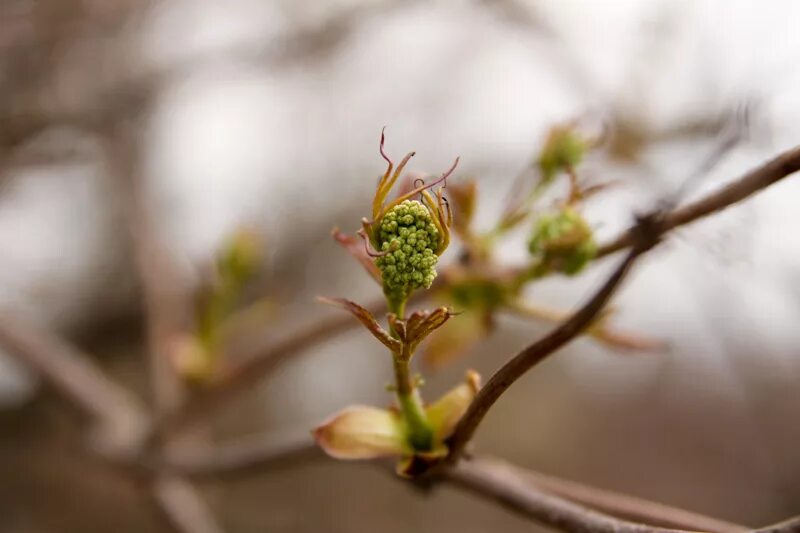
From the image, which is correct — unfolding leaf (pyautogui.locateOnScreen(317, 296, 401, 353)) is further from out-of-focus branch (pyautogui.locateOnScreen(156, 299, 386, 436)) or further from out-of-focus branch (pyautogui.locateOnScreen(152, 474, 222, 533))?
out-of-focus branch (pyautogui.locateOnScreen(152, 474, 222, 533))

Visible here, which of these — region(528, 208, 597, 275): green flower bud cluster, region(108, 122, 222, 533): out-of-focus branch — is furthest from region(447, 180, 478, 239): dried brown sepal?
region(108, 122, 222, 533): out-of-focus branch

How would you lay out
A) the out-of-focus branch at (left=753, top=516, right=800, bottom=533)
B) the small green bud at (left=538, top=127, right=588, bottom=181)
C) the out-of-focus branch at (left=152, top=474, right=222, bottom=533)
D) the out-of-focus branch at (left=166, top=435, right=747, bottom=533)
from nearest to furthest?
the out-of-focus branch at (left=753, top=516, right=800, bottom=533) → the out-of-focus branch at (left=166, top=435, right=747, bottom=533) → the small green bud at (left=538, top=127, right=588, bottom=181) → the out-of-focus branch at (left=152, top=474, right=222, bottom=533)

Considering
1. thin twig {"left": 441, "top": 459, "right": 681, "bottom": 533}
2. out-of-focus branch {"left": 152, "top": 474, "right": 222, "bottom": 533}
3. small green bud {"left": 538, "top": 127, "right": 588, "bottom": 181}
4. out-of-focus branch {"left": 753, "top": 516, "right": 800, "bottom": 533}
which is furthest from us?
out-of-focus branch {"left": 152, "top": 474, "right": 222, "bottom": 533}

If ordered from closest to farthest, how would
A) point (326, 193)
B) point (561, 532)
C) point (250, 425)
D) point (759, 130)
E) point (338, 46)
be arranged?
point (561, 532) → point (759, 130) → point (338, 46) → point (326, 193) → point (250, 425)

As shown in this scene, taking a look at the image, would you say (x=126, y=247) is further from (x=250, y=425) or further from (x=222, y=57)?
(x=222, y=57)

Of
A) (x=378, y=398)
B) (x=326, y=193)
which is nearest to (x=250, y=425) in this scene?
(x=378, y=398)

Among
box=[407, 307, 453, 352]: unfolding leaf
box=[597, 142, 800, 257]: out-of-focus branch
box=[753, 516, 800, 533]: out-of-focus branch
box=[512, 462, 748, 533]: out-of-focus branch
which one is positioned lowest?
box=[512, 462, 748, 533]: out-of-focus branch

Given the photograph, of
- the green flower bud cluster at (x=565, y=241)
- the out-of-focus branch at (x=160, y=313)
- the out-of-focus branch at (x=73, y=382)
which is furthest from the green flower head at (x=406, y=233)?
the out-of-focus branch at (x=73, y=382)
